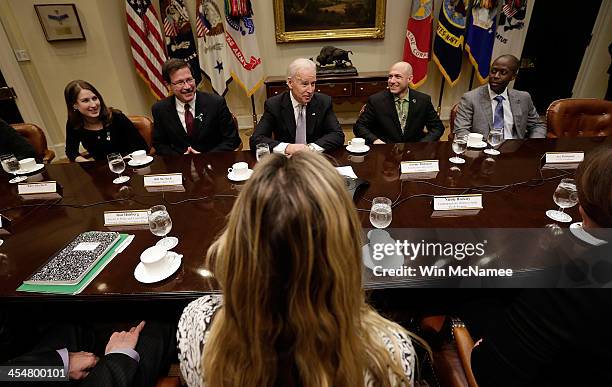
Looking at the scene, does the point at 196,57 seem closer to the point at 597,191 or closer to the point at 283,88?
the point at 283,88

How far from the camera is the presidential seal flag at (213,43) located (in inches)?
172

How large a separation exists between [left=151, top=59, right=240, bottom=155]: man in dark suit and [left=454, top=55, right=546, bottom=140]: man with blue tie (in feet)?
6.19

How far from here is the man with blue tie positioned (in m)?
2.65

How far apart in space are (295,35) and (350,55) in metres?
0.86

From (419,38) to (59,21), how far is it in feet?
14.8

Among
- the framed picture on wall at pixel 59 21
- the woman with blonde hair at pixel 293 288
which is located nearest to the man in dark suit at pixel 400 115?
the woman with blonde hair at pixel 293 288

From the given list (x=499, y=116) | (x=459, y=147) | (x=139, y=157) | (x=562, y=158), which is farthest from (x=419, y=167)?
(x=139, y=157)

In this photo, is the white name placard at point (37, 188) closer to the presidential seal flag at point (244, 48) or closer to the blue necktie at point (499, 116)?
the blue necktie at point (499, 116)

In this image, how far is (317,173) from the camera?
55cm

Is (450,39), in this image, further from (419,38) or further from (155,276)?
(155,276)

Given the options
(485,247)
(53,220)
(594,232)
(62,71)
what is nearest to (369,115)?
(485,247)

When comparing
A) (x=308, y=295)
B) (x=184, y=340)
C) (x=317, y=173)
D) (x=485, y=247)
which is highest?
(x=317, y=173)

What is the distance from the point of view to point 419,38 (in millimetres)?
4457

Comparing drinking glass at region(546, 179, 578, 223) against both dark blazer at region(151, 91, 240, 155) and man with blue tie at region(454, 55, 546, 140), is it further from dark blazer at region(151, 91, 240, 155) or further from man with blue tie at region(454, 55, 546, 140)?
dark blazer at region(151, 91, 240, 155)
